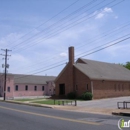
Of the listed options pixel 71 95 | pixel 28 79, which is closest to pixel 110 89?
pixel 71 95

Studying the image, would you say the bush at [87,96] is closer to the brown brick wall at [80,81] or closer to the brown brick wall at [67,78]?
the brown brick wall at [80,81]

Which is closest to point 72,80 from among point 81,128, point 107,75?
point 107,75

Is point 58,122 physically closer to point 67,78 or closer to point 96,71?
point 96,71

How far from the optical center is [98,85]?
1619 inches

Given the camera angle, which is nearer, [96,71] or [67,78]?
[96,71]

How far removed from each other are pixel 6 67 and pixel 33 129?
40.2 metres

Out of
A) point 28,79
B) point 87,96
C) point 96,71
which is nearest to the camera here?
point 87,96

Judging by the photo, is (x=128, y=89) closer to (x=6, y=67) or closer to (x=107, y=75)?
(x=107, y=75)

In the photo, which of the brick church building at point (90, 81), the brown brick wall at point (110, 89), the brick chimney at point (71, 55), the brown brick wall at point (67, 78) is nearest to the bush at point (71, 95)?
the brick church building at point (90, 81)

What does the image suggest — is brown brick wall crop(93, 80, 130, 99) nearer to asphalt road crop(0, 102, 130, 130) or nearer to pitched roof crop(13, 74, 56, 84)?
asphalt road crop(0, 102, 130, 130)

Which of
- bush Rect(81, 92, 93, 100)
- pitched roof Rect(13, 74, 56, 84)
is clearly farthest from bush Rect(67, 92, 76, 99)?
pitched roof Rect(13, 74, 56, 84)

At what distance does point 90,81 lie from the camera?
131ft

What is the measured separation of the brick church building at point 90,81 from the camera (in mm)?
40844

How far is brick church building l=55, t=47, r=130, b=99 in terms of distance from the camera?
40.8 m
